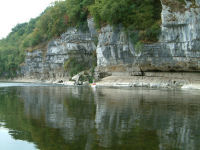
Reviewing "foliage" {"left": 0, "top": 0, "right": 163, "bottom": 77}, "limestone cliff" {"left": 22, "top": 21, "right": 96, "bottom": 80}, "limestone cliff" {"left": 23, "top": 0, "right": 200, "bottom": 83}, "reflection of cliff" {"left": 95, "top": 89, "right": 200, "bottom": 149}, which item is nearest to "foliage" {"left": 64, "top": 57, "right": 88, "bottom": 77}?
"foliage" {"left": 0, "top": 0, "right": 163, "bottom": 77}

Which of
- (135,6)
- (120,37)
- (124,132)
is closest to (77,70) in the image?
(120,37)

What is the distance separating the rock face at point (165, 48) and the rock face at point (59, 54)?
11869 millimetres

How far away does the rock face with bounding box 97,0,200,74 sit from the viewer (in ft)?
125

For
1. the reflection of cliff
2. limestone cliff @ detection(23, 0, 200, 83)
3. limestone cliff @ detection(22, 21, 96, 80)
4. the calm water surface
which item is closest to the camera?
the calm water surface

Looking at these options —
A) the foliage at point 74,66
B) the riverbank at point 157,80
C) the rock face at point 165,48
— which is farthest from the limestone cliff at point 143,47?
the foliage at point 74,66

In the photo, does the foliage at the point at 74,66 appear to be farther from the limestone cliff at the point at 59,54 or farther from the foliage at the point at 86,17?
the limestone cliff at the point at 59,54

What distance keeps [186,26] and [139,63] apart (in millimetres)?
12195

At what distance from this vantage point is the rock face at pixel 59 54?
6869 centimetres

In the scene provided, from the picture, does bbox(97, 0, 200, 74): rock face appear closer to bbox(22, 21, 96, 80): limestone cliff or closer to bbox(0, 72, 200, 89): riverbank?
bbox(0, 72, 200, 89): riverbank

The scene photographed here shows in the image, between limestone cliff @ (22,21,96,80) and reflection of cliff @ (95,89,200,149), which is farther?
limestone cliff @ (22,21,96,80)

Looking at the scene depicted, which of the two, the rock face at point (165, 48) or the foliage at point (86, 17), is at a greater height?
the foliage at point (86, 17)

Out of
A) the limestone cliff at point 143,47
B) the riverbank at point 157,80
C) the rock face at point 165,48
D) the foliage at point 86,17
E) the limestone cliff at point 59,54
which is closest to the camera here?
the rock face at point 165,48

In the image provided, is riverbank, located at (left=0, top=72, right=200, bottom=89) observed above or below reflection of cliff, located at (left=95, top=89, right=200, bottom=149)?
above

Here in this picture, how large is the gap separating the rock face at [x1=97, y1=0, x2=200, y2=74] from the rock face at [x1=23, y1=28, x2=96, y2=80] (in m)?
11.9
